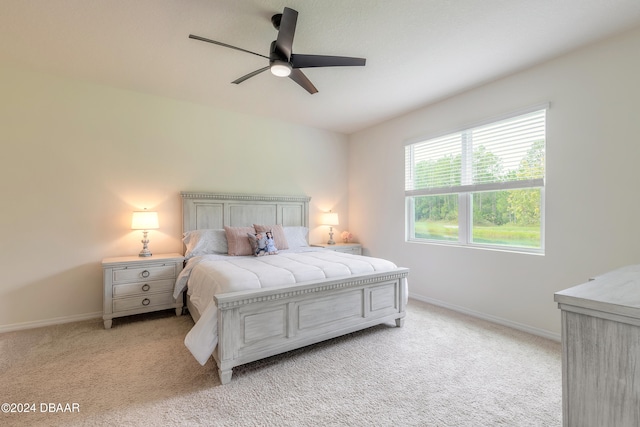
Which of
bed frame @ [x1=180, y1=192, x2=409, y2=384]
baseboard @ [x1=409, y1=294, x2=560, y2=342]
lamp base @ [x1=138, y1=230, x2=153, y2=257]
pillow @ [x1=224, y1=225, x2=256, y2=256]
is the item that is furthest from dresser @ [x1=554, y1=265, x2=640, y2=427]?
lamp base @ [x1=138, y1=230, x2=153, y2=257]

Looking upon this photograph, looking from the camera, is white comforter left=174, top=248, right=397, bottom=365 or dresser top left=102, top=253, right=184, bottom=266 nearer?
white comforter left=174, top=248, right=397, bottom=365

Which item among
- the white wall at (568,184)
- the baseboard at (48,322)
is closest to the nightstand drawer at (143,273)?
the baseboard at (48,322)

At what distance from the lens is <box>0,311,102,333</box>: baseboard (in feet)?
9.63

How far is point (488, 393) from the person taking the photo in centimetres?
190

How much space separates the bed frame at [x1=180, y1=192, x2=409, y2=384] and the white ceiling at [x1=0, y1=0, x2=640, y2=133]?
2.06 m

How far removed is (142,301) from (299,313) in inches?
77.0

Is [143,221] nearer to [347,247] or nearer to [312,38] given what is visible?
[312,38]

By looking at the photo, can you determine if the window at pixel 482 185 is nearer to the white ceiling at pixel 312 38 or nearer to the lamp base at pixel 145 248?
the white ceiling at pixel 312 38

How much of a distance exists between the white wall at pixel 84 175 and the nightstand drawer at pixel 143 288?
0.55 metres

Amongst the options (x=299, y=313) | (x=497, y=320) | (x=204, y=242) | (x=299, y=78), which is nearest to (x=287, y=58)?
(x=299, y=78)

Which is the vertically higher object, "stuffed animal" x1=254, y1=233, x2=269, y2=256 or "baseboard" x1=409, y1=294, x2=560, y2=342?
"stuffed animal" x1=254, y1=233, x2=269, y2=256

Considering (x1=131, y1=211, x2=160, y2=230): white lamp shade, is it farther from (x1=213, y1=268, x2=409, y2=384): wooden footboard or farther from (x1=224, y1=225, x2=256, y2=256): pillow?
(x1=213, y1=268, x2=409, y2=384): wooden footboard

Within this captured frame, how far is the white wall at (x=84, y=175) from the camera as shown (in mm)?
2975

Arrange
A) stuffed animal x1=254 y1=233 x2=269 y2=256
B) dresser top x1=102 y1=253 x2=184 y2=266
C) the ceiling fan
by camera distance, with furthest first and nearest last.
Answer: stuffed animal x1=254 y1=233 x2=269 y2=256 < dresser top x1=102 y1=253 x2=184 y2=266 < the ceiling fan
